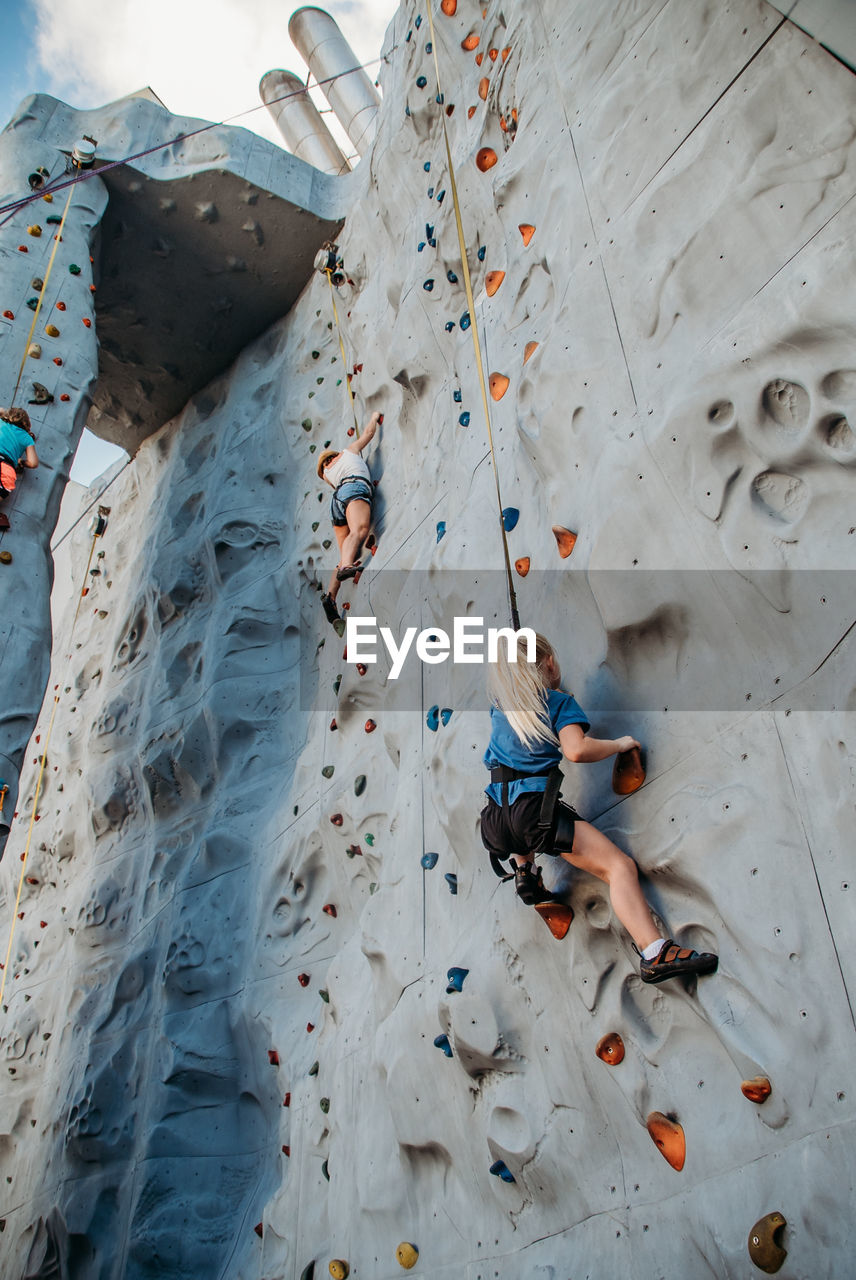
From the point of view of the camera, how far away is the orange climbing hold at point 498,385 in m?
3.59

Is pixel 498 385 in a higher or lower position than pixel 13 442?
lower

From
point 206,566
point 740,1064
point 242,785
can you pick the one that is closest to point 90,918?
point 242,785

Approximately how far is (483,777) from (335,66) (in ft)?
34.1

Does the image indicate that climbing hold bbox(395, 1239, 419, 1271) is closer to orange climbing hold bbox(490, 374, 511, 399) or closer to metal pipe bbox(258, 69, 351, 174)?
orange climbing hold bbox(490, 374, 511, 399)

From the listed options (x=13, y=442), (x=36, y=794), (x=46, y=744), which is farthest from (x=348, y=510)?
(x=36, y=794)

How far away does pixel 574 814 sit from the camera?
2.21 metres

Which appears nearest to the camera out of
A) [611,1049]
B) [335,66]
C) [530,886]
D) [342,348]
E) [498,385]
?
[611,1049]

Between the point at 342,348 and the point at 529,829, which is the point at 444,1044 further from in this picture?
the point at 342,348

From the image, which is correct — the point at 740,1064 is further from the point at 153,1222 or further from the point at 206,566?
the point at 206,566

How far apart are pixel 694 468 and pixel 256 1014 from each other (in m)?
3.15

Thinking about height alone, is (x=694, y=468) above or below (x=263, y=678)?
below

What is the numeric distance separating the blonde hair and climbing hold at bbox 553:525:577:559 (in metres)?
0.48

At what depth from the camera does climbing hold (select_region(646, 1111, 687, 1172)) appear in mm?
1920

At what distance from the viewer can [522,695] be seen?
228 cm
